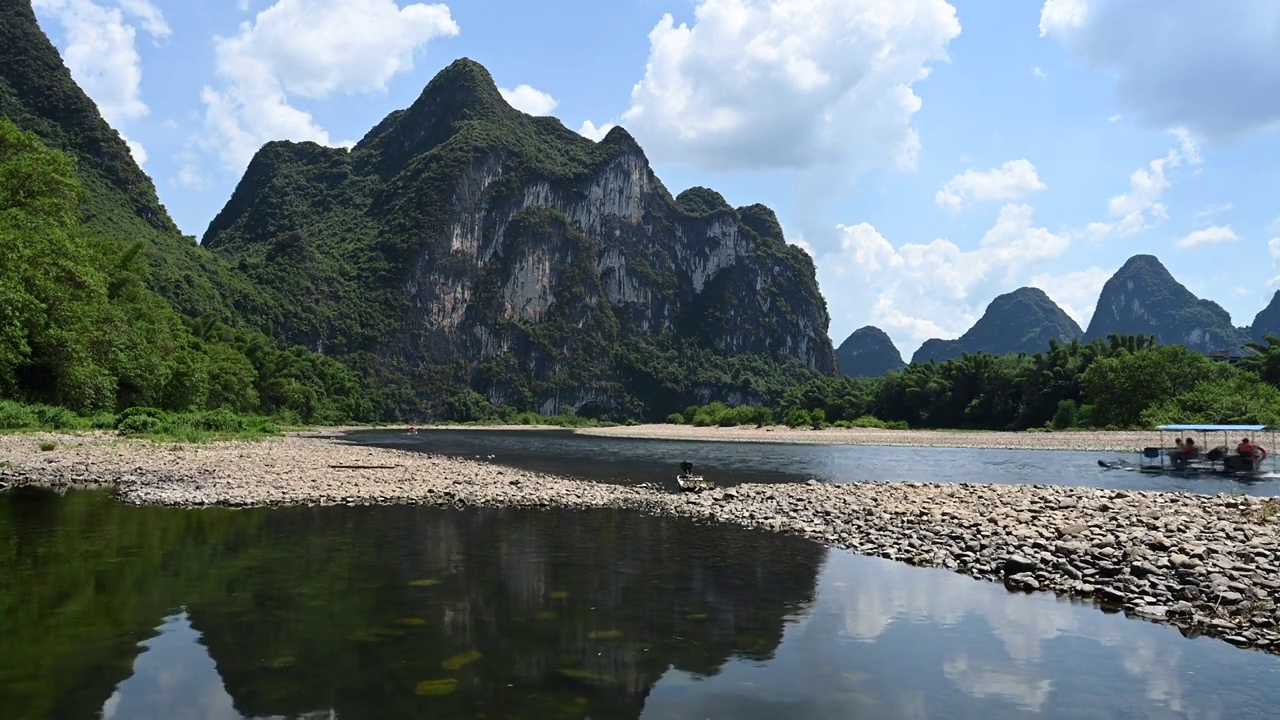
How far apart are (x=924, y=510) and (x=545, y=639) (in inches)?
498

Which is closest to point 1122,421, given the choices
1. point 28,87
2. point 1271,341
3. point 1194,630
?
point 1271,341

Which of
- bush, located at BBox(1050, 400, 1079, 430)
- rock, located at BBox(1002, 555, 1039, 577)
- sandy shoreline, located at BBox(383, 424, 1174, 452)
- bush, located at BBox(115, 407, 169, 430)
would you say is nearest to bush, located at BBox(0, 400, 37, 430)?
bush, located at BBox(115, 407, 169, 430)

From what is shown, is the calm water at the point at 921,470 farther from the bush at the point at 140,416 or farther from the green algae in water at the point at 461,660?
the green algae in water at the point at 461,660

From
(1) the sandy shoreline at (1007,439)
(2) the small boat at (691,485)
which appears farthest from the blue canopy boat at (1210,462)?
(2) the small boat at (691,485)

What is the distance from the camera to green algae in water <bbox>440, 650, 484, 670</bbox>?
7937mm

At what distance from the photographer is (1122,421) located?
64000 mm

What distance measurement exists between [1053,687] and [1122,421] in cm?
6740

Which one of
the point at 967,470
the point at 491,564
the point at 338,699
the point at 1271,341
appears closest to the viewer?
the point at 338,699

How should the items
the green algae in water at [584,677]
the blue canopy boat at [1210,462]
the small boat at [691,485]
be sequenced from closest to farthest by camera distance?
the green algae in water at [584,677], the small boat at [691,485], the blue canopy boat at [1210,462]

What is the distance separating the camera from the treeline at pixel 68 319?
3189 cm

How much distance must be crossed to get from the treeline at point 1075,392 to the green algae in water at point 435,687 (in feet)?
190

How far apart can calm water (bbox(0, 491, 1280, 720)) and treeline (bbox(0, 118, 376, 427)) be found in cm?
2338

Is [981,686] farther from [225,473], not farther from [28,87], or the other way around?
[28,87]

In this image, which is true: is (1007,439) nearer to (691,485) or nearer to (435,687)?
(691,485)
